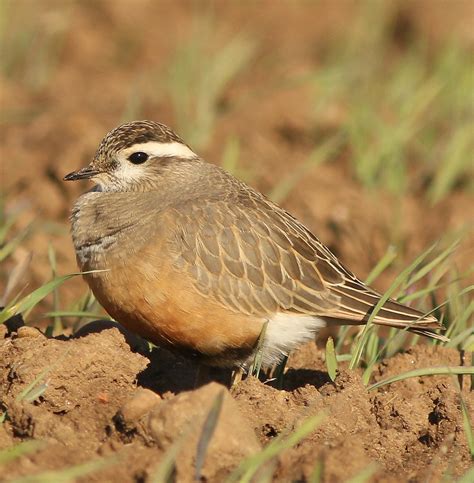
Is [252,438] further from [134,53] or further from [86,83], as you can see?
[134,53]

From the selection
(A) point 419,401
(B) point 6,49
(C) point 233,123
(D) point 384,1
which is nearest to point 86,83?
(B) point 6,49

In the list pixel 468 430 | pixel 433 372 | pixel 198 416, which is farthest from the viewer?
pixel 433 372

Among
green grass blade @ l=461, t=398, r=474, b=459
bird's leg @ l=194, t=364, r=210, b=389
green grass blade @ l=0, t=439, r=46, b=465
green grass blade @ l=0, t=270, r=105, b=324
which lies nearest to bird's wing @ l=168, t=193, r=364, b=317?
bird's leg @ l=194, t=364, r=210, b=389

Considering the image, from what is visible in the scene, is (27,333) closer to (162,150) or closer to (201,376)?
(201,376)

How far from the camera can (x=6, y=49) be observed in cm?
1295

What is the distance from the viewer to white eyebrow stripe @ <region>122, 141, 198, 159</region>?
7.43 m

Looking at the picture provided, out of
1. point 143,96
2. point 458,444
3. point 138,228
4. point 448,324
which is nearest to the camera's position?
point 458,444

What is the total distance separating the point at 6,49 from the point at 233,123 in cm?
343

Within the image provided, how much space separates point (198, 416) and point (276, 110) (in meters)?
6.73

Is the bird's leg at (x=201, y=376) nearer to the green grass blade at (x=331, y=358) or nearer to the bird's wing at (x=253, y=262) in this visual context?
the bird's wing at (x=253, y=262)

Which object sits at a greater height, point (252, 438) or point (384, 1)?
point (384, 1)

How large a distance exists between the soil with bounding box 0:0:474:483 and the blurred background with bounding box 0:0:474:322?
0.10 ft

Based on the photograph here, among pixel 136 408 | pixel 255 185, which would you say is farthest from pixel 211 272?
pixel 255 185

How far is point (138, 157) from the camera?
24.5ft
